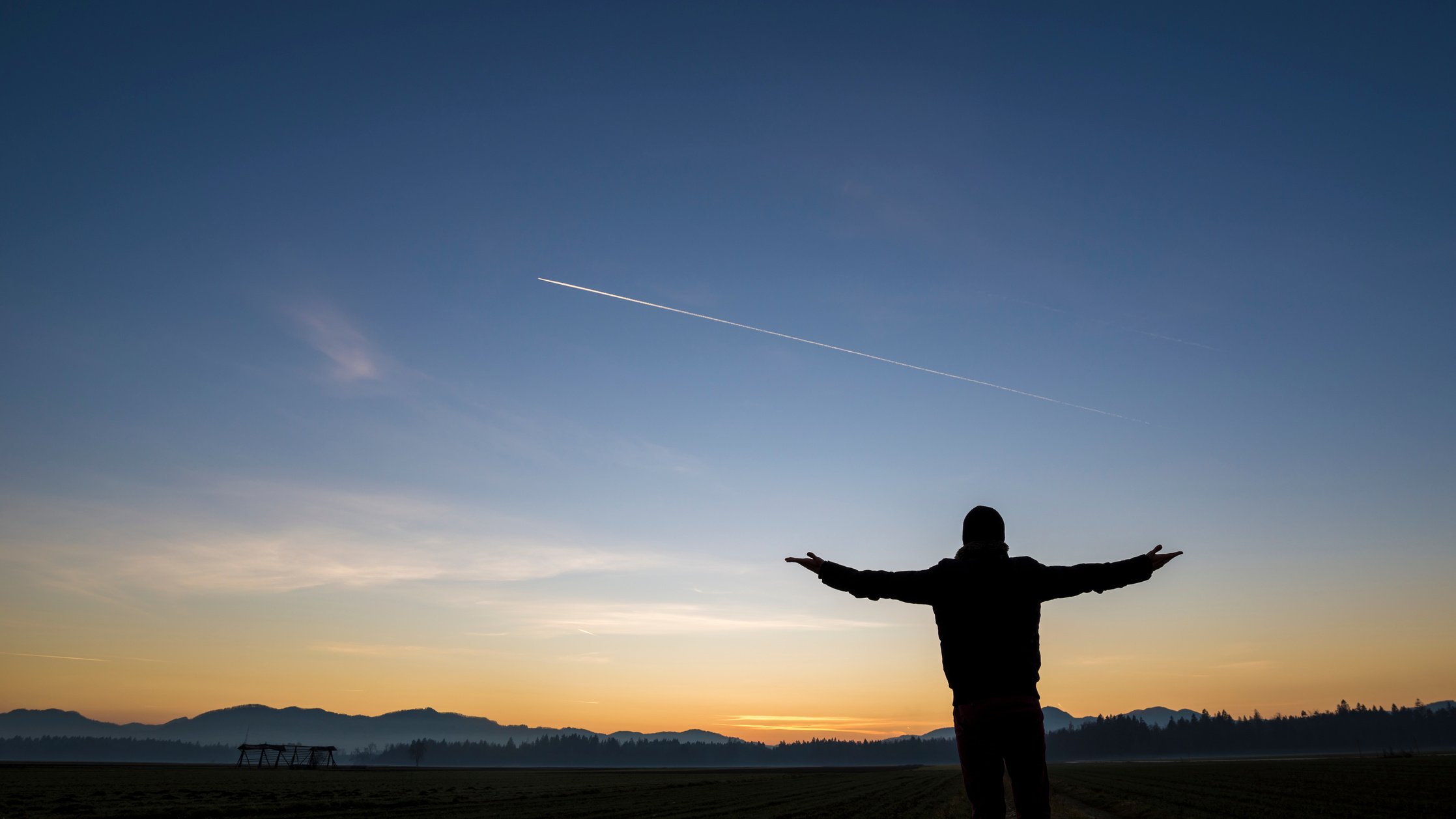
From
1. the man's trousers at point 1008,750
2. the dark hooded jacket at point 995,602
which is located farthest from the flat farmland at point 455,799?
the dark hooded jacket at point 995,602

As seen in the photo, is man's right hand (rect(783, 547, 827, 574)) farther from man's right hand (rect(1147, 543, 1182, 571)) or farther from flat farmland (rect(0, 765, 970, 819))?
flat farmland (rect(0, 765, 970, 819))

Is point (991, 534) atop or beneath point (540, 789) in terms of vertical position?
atop

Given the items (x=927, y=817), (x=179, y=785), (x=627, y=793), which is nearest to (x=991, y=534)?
(x=927, y=817)

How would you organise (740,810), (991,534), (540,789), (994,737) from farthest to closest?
(540,789)
(740,810)
(991,534)
(994,737)

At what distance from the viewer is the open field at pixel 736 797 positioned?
107ft

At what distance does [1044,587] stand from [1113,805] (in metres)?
40.9

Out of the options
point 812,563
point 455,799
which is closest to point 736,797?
point 455,799

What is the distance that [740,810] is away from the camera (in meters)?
36.7

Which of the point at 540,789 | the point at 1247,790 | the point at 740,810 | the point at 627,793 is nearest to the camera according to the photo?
the point at 740,810

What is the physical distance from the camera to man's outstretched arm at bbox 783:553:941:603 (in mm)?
5051

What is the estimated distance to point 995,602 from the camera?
192 inches

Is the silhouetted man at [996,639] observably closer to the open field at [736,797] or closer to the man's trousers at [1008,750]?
the man's trousers at [1008,750]

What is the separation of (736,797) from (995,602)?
5029 cm

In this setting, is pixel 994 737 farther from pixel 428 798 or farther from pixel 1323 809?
pixel 428 798
